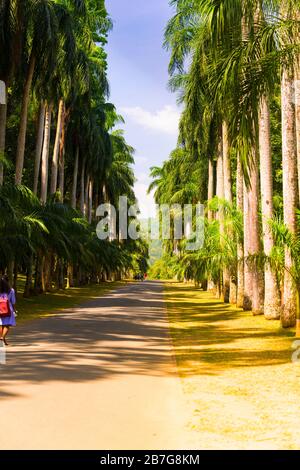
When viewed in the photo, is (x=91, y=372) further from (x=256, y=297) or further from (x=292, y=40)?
(x=256, y=297)

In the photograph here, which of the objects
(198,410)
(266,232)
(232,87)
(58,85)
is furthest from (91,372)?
(58,85)

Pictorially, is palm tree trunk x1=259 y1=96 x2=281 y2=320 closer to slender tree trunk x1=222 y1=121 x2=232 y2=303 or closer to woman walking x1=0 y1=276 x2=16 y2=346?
slender tree trunk x1=222 y1=121 x2=232 y2=303

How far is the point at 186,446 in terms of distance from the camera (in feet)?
16.9

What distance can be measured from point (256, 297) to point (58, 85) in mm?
15822

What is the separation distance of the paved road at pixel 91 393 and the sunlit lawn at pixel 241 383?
304mm

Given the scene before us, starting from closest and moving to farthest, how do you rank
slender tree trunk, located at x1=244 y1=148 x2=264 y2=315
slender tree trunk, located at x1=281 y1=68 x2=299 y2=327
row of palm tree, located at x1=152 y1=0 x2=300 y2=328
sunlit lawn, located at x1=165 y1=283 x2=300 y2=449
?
1. sunlit lawn, located at x1=165 y1=283 x2=300 y2=449
2. row of palm tree, located at x1=152 y1=0 x2=300 y2=328
3. slender tree trunk, located at x1=281 y1=68 x2=299 y2=327
4. slender tree trunk, located at x1=244 y1=148 x2=264 y2=315

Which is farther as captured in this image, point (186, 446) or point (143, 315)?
point (143, 315)

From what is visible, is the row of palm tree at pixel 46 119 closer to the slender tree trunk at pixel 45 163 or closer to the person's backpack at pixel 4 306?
the slender tree trunk at pixel 45 163

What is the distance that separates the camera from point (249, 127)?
385 inches

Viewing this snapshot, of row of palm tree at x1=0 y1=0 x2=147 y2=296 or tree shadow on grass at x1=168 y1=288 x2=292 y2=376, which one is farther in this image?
row of palm tree at x1=0 y1=0 x2=147 y2=296

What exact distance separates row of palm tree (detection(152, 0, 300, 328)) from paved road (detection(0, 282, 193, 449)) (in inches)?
151

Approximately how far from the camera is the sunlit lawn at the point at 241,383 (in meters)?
5.70

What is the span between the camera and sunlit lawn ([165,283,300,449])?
570 cm

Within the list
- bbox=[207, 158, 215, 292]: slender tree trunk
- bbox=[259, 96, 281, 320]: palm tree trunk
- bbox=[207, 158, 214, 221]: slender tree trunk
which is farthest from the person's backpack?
bbox=[207, 158, 215, 292]: slender tree trunk
